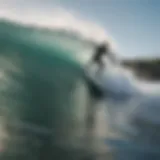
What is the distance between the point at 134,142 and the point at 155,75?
9.0 inches

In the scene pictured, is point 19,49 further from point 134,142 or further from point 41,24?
point 134,142

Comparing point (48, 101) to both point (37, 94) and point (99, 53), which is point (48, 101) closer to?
point (37, 94)

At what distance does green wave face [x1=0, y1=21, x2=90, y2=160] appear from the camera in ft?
3.52

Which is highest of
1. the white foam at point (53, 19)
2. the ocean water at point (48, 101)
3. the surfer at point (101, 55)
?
the white foam at point (53, 19)

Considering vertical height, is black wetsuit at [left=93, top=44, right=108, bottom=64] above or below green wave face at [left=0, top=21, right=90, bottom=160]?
above

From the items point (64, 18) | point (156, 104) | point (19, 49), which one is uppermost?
point (64, 18)

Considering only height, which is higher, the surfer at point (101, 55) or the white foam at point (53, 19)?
the white foam at point (53, 19)

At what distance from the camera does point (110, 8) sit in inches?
45.1

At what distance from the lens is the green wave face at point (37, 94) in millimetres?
1073

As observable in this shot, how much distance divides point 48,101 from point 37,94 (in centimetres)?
4

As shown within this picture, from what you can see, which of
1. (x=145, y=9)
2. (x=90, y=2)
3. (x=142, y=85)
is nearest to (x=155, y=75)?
(x=142, y=85)

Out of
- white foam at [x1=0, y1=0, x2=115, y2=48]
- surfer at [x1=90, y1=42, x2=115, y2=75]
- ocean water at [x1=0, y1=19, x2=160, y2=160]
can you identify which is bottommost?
ocean water at [x1=0, y1=19, x2=160, y2=160]

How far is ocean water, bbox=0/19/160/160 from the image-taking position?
42.4 inches

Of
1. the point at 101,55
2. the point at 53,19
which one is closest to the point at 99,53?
the point at 101,55
